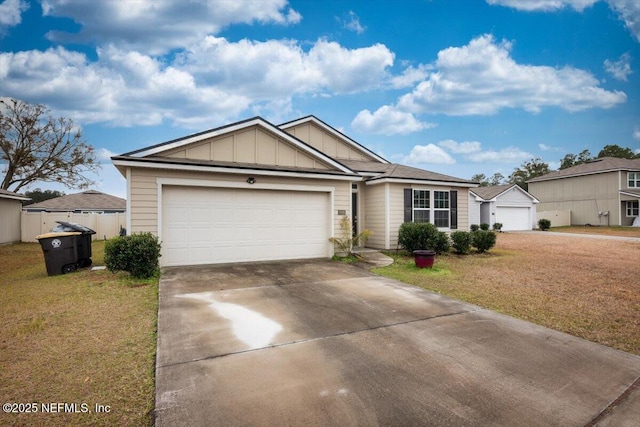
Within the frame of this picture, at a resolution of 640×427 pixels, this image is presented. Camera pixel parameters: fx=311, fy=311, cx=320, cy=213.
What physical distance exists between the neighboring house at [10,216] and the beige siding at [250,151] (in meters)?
15.4

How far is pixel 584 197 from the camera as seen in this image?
3131 cm

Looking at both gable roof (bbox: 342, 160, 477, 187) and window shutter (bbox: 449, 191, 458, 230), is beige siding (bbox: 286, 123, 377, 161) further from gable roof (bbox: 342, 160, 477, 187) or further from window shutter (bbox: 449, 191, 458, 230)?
window shutter (bbox: 449, 191, 458, 230)

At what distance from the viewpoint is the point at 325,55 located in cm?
1612

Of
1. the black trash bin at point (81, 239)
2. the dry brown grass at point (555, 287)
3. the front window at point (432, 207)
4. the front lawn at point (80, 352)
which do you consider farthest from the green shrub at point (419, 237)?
the black trash bin at point (81, 239)

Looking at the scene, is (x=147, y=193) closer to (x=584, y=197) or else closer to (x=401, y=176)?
(x=401, y=176)

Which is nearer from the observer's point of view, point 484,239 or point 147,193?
point 147,193

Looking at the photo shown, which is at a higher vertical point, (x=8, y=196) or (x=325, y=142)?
(x=325, y=142)

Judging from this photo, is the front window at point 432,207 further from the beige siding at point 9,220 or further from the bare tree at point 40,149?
the bare tree at point 40,149

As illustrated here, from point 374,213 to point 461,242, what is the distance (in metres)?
3.64

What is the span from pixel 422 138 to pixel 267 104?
11.8 metres

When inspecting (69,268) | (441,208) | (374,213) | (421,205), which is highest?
(421,205)

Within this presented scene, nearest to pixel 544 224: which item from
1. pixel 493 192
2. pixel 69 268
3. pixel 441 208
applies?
pixel 493 192

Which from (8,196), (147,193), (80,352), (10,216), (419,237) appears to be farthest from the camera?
(10,216)

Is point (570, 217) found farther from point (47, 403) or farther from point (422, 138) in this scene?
point (47, 403)
